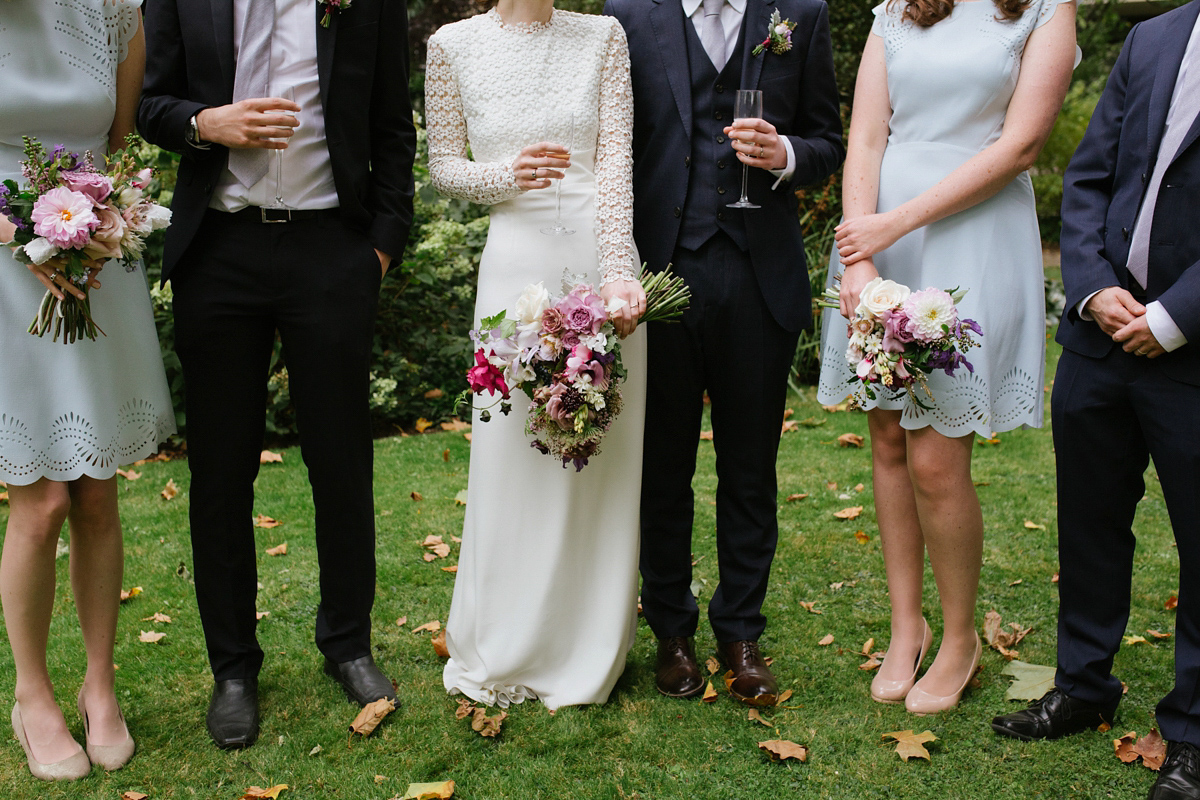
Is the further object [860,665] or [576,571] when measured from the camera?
[860,665]

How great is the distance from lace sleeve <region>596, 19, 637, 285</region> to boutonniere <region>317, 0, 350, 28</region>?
828mm

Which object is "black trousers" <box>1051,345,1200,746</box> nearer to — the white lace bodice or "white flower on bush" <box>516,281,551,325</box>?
the white lace bodice

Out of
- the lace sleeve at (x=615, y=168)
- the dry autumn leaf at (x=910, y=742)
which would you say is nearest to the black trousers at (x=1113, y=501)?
the dry autumn leaf at (x=910, y=742)

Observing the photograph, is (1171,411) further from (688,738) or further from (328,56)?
(328,56)

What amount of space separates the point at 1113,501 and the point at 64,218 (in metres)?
3.11

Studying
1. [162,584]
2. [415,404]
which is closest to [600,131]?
[162,584]

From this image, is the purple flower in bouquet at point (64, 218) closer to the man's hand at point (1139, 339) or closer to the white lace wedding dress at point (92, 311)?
the white lace wedding dress at point (92, 311)

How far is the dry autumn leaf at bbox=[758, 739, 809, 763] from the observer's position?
10.2 ft

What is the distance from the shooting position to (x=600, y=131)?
325 cm

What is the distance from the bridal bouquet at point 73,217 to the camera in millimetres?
2602

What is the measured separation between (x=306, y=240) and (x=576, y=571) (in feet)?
4.69

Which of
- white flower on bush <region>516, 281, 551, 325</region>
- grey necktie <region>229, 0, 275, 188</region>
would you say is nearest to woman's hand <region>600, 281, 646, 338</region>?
white flower on bush <region>516, 281, 551, 325</region>

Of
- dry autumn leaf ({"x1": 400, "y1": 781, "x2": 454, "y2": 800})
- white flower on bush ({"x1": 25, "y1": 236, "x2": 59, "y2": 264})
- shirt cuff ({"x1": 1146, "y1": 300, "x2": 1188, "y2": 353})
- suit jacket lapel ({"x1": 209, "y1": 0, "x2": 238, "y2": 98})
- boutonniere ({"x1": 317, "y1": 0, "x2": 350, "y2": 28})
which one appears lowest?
dry autumn leaf ({"x1": 400, "y1": 781, "x2": 454, "y2": 800})

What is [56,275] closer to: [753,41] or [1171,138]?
[753,41]
